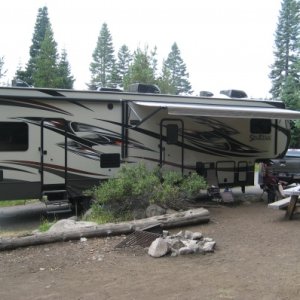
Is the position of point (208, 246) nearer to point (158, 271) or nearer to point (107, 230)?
point (158, 271)

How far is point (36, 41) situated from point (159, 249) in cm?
5267

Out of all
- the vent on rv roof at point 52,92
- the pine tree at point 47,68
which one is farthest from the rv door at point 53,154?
the pine tree at point 47,68

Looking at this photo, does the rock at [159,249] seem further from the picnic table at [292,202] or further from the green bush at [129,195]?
the picnic table at [292,202]

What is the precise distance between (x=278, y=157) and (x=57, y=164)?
666 cm

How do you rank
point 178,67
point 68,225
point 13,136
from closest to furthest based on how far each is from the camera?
point 68,225 → point 13,136 → point 178,67

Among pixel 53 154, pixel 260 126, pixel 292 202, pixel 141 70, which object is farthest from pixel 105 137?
pixel 141 70

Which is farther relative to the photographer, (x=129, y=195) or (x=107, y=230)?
(x=129, y=195)

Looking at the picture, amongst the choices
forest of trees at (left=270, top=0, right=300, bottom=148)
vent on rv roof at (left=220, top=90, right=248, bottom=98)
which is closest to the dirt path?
vent on rv roof at (left=220, top=90, right=248, bottom=98)

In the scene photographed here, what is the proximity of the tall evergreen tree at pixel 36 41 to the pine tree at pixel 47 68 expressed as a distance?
12.1 feet

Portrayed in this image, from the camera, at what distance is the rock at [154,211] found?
9305 millimetres

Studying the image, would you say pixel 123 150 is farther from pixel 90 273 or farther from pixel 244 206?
pixel 90 273

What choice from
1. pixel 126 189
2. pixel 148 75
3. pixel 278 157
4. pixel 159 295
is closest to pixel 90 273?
pixel 159 295

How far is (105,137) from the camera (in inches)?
441

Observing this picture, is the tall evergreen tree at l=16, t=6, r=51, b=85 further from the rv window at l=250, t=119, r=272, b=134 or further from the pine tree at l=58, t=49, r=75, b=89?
the rv window at l=250, t=119, r=272, b=134
